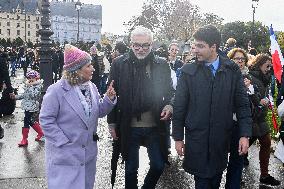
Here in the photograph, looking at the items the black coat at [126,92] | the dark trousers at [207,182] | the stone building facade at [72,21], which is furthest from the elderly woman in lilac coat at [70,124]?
the stone building facade at [72,21]

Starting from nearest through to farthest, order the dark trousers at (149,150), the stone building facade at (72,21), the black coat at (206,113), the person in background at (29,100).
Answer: the black coat at (206,113) < the dark trousers at (149,150) < the person in background at (29,100) < the stone building facade at (72,21)

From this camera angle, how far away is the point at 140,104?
4.34 metres

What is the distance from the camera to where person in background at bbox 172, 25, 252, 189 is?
3.76 metres

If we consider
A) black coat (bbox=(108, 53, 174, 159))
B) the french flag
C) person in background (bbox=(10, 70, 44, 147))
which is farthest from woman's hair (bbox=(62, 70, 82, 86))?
the french flag

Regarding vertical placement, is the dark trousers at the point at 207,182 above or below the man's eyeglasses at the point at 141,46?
below

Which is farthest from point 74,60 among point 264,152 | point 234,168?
point 264,152

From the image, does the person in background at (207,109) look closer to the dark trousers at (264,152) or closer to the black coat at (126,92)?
the black coat at (126,92)

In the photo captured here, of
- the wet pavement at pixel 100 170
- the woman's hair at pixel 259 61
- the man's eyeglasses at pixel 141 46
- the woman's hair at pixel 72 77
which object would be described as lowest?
the wet pavement at pixel 100 170

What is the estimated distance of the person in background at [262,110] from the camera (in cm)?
569

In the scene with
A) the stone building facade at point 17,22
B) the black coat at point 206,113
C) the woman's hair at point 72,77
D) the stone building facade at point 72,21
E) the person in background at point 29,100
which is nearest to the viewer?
the black coat at point 206,113

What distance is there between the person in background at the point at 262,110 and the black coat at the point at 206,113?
184cm

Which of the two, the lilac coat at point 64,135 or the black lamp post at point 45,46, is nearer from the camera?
the lilac coat at point 64,135

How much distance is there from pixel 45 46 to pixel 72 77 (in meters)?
6.29

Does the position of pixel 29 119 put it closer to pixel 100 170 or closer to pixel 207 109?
pixel 100 170
